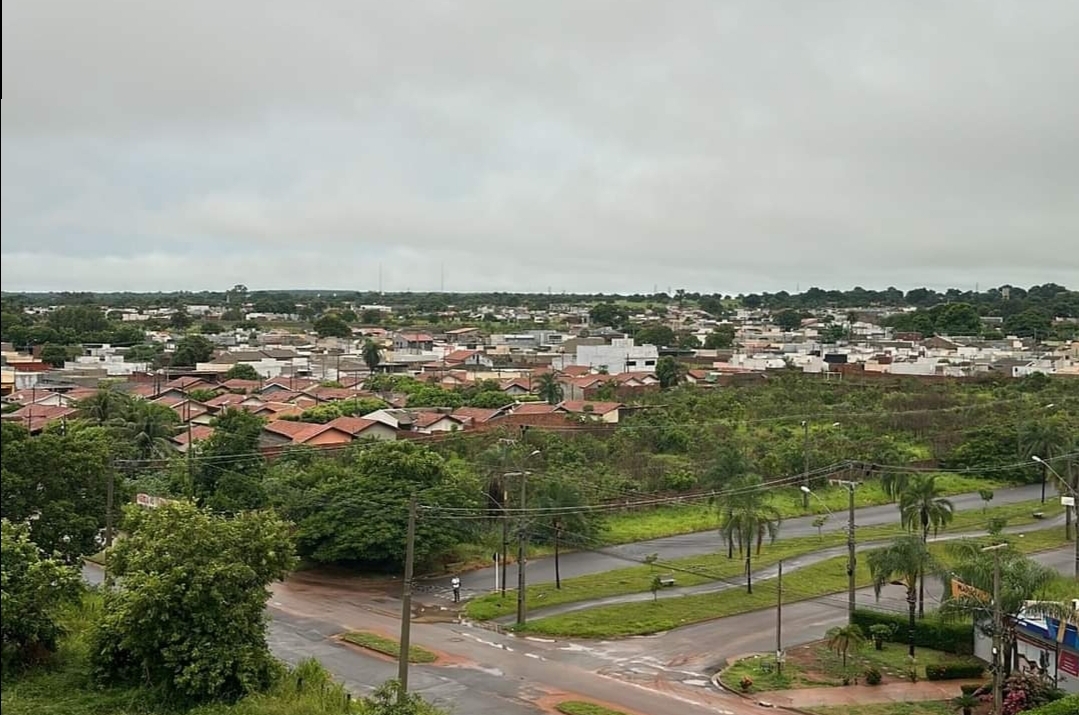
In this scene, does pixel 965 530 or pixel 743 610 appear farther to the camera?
pixel 965 530

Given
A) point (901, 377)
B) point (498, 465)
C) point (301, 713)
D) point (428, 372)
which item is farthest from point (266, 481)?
point (901, 377)

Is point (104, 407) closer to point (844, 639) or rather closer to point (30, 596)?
point (30, 596)

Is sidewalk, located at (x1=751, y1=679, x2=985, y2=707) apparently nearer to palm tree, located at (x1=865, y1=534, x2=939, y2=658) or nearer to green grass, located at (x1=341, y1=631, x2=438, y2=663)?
palm tree, located at (x1=865, y1=534, x2=939, y2=658)

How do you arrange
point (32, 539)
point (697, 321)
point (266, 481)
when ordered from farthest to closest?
1. point (697, 321)
2. point (266, 481)
3. point (32, 539)

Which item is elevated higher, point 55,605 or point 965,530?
point 55,605

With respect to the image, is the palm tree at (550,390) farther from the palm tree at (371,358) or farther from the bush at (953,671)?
the bush at (953,671)

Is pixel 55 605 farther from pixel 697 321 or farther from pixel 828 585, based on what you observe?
pixel 697 321

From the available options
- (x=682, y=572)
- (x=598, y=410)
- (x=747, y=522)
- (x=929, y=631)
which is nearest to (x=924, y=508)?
(x=929, y=631)
